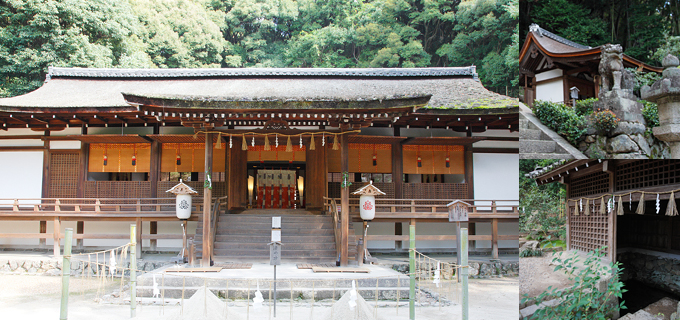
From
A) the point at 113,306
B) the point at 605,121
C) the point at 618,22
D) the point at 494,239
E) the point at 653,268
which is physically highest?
the point at 618,22

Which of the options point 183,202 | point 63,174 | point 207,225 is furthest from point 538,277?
point 63,174

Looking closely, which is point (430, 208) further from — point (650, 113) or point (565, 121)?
point (565, 121)

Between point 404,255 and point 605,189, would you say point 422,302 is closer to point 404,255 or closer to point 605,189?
point 605,189

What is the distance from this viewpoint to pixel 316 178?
12.0 m

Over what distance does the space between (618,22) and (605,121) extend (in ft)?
2.61

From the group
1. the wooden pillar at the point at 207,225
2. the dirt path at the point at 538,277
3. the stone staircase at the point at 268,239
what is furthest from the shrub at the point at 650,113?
the wooden pillar at the point at 207,225

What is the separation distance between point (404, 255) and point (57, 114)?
9176mm

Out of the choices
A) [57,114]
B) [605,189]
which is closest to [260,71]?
[57,114]

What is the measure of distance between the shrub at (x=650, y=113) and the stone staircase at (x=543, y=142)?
2.42ft

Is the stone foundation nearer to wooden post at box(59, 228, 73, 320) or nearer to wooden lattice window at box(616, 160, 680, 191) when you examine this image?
wooden lattice window at box(616, 160, 680, 191)

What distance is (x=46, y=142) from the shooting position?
11883 mm

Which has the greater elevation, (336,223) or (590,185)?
(590,185)

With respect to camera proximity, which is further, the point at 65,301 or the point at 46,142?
the point at 46,142

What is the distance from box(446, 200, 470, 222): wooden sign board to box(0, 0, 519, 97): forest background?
1040 cm
